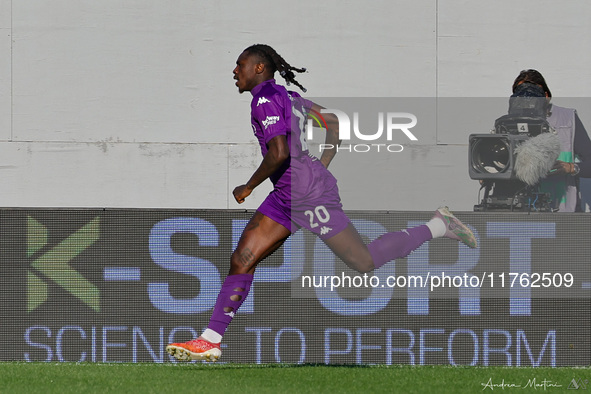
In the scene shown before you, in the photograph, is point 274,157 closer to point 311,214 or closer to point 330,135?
point 311,214

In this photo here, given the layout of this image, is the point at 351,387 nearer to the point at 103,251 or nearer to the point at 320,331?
the point at 320,331

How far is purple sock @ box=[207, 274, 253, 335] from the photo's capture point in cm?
725

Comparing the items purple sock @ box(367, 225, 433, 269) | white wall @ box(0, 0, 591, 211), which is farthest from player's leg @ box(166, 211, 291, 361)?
white wall @ box(0, 0, 591, 211)

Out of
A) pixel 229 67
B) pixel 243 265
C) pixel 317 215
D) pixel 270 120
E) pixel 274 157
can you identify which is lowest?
pixel 243 265

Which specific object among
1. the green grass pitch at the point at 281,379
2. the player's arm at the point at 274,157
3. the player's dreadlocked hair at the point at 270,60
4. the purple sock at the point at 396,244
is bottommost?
the green grass pitch at the point at 281,379

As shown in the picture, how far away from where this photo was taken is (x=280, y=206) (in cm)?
734

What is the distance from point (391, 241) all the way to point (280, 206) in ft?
3.47

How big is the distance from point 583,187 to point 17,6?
271 inches

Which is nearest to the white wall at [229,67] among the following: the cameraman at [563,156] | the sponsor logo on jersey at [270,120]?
→ the cameraman at [563,156]

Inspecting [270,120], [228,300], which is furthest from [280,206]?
[228,300]

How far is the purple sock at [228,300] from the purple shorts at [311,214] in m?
0.44

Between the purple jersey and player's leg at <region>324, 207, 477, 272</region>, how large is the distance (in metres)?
0.37

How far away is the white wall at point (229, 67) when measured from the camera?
13094mm

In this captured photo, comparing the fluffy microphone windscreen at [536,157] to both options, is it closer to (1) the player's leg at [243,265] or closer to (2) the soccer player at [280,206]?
(2) the soccer player at [280,206]
